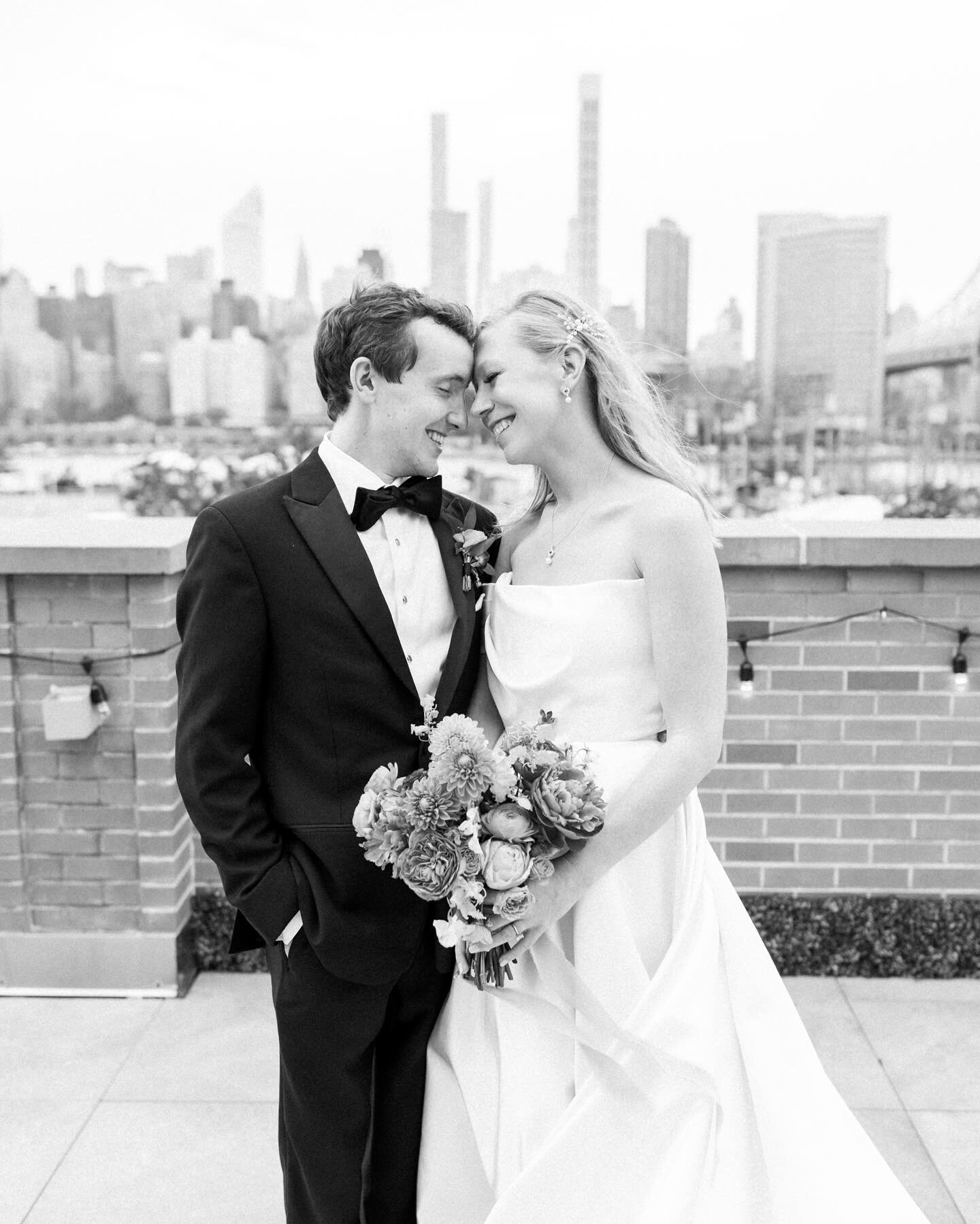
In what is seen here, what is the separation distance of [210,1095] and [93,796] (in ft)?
3.25

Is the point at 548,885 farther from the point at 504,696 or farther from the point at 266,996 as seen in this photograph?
the point at 266,996

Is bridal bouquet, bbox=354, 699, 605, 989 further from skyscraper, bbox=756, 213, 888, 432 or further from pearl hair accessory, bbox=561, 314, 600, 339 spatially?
skyscraper, bbox=756, 213, 888, 432

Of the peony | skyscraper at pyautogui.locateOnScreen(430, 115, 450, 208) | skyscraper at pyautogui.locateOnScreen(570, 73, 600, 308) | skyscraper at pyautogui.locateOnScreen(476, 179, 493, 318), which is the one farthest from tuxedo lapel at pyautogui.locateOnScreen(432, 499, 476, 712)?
skyscraper at pyautogui.locateOnScreen(430, 115, 450, 208)

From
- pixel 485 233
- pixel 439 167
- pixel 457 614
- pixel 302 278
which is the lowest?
pixel 457 614

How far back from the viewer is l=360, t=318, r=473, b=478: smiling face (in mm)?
1897

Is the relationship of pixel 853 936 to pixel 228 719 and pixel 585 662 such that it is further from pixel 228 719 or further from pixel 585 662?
pixel 228 719

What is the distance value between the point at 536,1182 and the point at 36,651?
2233mm

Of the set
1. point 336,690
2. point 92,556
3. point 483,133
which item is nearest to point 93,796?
point 92,556

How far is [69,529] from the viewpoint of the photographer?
359cm

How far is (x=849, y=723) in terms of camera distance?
11.6 feet

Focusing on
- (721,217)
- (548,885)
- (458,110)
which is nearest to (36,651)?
(548,885)

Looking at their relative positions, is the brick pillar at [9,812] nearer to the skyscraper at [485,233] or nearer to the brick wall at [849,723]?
the brick wall at [849,723]

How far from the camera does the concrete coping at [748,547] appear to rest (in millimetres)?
3262

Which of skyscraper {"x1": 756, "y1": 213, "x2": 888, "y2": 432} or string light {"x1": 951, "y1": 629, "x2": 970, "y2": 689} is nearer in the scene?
string light {"x1": 951, "y1": 629, "x2": 970, "y2": 689}
